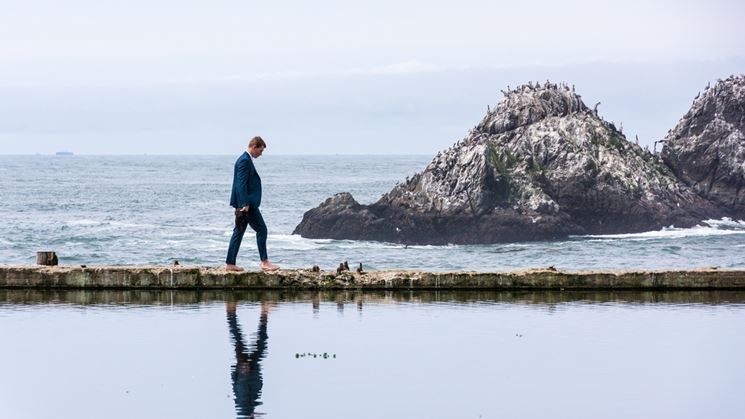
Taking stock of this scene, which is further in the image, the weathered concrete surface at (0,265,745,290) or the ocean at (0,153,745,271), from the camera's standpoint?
the ocean at (0,153,745,271)

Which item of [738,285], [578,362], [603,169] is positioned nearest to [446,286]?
[738,285]

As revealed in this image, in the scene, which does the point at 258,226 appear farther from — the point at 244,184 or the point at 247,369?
the point at 247,369

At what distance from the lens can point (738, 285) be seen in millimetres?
20875

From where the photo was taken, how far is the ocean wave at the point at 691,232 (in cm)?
7100

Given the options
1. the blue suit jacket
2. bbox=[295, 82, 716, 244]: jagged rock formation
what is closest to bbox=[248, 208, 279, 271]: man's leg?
the blue suit jacket

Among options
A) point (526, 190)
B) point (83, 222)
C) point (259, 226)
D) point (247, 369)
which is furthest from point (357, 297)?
point (83, 222)

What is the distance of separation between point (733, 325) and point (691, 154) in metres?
66.4

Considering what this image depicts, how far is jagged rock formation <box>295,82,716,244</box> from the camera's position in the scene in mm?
69938

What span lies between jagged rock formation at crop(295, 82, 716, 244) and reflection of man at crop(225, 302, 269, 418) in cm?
5263

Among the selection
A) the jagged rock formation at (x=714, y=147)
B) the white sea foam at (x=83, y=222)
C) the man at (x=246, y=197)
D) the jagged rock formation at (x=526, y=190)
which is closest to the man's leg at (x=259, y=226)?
the man at (x=246, y=197)

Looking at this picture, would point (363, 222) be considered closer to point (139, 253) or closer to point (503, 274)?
point (139, 253)

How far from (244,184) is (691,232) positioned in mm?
56337

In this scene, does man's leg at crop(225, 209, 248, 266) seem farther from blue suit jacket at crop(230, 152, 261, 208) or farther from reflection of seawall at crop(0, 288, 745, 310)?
reflection of seawall at crop(0, 288, 745, 310)

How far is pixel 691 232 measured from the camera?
73250 millimetres
